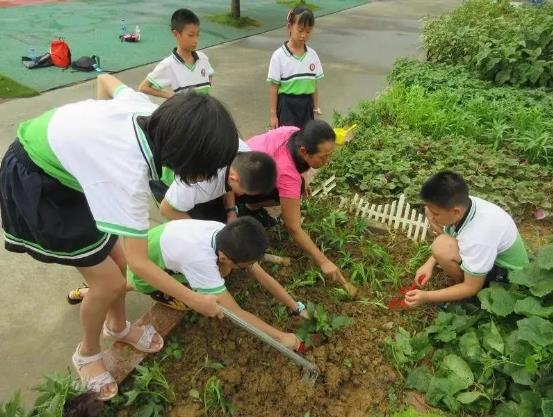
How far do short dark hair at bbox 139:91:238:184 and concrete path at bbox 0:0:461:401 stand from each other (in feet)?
5.47

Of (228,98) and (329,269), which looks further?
(228,98)

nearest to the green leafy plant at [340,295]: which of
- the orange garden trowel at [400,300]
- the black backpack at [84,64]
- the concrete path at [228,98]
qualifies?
the orange garden trowel at [400,300]

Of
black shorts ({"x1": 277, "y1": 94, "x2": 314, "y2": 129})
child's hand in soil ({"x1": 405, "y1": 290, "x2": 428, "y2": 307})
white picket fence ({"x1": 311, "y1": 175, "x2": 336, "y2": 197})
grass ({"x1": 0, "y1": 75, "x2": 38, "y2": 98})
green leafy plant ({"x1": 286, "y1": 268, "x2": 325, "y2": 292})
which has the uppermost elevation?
black shorts ({"x1": 277, "y1": 94, "x2": 314, "y2": 129})

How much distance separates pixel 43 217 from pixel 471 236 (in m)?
2.01

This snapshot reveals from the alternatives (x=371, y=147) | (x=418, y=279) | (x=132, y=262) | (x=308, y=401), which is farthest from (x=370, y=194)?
(x=132, y=262)

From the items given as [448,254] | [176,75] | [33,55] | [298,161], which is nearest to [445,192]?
[448,254]

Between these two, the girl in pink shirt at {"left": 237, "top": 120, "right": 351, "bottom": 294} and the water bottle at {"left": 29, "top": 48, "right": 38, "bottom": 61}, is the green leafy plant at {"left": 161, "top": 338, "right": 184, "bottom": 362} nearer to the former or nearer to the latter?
the girl in pink shirt at {"left": 237, "top": 120, "right": 351, "bottom": 294}

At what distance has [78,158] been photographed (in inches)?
63.1

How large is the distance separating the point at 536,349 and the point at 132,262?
5.72ft

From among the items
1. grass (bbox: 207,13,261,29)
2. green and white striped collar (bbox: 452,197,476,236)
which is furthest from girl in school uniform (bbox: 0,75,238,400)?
grass (bbox: 207,13,261,29)

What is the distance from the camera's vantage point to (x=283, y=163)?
9.69ft

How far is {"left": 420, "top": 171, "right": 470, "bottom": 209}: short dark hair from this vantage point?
240cm

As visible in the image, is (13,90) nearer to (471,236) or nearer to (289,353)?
(289,353)

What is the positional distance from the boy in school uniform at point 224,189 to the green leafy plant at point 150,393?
91 cm
